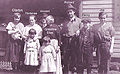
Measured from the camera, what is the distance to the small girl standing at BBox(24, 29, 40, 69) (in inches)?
195

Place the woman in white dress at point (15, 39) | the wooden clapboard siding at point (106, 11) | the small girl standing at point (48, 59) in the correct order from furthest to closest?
the woman in white dress at point (15, 39), the wooden clapboard siding at point (106, 11), the small girl standing at point (48, 59)

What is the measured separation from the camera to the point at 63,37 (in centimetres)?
499

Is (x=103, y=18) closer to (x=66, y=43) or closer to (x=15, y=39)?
(x=66, y=43)

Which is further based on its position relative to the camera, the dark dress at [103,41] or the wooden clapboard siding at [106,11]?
the wooden clapboard siding at [106,11]

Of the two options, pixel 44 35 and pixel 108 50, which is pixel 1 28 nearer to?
pixel 44 35

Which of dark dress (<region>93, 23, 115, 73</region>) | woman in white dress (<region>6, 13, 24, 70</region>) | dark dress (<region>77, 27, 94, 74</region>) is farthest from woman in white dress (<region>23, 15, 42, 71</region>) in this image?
dark dress (<region>93, 23, 115, 73</region>)

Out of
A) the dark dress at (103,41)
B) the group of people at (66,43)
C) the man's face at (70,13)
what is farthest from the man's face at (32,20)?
the dark dress at (103,41)

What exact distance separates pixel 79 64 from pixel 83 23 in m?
0.77

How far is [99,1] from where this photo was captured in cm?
509

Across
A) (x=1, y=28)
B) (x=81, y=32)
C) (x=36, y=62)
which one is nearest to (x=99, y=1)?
(x=81, y=32)

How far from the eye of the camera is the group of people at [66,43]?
190 inches

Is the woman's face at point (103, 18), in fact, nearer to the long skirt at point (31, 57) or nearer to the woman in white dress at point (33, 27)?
the woman in white dress at point (33, 27)

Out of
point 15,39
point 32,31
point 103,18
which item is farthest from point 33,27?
point 103,18

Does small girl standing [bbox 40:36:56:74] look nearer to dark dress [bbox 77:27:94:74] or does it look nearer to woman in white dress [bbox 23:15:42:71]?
→ woman in white dress [bbox 23:15:42:71]
